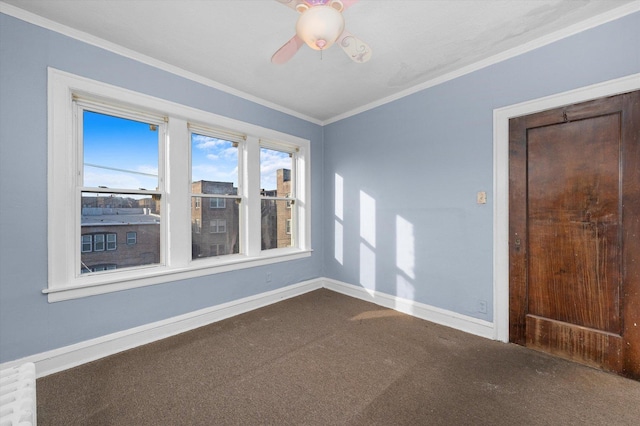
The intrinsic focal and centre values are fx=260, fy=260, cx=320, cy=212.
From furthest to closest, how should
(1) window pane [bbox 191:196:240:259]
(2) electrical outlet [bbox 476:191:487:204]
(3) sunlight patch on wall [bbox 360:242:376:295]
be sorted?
(3) sunlight patch on wall [bbox 360:242:376:295] < (1) window pane [bbox 191:196:240:259] < (2) electrical outlet [bbox 476:191:487:204]

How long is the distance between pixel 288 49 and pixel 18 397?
7.30ft

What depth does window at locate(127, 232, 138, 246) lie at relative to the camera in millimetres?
2556

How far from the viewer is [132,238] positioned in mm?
Result: 2576

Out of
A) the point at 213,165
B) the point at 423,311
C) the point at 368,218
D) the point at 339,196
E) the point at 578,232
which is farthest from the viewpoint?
the point at 339,196

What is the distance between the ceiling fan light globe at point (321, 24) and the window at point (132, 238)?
2.41 meters

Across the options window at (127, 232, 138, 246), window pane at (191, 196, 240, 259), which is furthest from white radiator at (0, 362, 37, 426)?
window pane at (191, 196, 240, 259)

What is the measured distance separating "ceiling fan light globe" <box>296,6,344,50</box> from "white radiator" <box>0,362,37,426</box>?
2067 mm

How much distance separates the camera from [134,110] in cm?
249

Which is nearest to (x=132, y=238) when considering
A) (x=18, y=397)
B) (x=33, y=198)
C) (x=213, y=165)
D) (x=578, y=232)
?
(x=33, y=198)

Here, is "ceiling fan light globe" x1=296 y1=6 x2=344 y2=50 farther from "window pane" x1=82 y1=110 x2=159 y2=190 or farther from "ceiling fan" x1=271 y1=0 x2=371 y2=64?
"window pane" x1=82 y1=110 x2=159 y2=190

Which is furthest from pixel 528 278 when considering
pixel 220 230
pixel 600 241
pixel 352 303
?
pixel 220 230

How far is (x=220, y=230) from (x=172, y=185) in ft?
2.54

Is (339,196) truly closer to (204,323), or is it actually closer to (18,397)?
(204,323)

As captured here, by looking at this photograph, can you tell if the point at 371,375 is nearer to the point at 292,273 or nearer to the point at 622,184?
the point at 292,273
